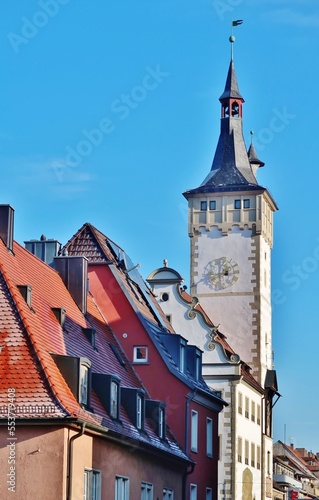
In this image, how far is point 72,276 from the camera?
41.2m

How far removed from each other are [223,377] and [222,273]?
39.8 feet

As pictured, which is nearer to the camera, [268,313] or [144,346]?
[144,346]

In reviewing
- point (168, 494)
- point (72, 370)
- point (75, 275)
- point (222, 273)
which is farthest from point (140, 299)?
point (222, 273)

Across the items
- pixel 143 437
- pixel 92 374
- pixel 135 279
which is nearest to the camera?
pixel 92 374

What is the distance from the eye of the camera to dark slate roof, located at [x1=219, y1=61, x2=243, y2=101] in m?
77.4

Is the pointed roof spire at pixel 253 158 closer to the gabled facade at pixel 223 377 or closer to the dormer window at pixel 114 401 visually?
the gabled facade at pixel 223 377

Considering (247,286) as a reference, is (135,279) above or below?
below

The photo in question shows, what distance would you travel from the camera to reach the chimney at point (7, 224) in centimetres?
3538

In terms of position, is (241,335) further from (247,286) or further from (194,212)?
(194,212)

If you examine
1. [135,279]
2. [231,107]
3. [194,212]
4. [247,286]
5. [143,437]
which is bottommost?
[143,437]

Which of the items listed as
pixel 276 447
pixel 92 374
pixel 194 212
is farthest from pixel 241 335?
pixel 276 447

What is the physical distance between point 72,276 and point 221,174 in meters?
34.5

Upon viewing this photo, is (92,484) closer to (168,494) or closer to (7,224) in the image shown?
(7,224)

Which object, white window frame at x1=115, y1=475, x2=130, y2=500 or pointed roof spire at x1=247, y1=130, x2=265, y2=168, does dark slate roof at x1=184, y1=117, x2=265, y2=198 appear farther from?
white window frame at x1=115, y1=475, x2=130, y2=500
